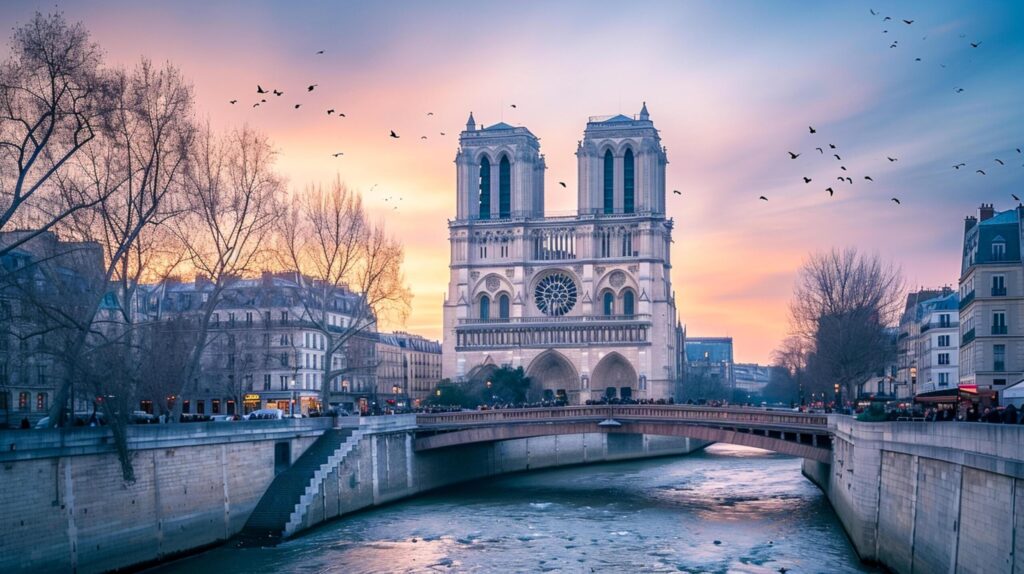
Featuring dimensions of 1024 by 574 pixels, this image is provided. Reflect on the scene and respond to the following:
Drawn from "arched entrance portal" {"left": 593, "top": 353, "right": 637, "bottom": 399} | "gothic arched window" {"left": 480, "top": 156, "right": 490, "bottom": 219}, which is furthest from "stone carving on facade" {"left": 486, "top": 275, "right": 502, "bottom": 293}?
"arched entrance portal" {"left": 593, "top": 353, "right": 637, "bottom": 399}

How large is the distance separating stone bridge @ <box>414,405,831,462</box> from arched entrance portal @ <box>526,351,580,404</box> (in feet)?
162

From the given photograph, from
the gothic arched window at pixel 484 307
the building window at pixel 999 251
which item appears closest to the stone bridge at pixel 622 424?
the building window at pixel 999 251

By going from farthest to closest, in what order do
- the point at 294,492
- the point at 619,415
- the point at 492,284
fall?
1. the point at 492,284
2. the point at 619,415
3. the point at 294,492

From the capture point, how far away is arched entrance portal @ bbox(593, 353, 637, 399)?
115m

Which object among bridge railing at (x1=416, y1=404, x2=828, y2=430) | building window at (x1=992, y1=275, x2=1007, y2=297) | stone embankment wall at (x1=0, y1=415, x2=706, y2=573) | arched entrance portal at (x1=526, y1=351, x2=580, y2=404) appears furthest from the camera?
arched entrance portal at (x1=526, y1=351, x2=580, y2=404)

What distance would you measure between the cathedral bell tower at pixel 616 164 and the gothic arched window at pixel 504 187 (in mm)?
7696

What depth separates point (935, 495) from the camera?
29281 mm

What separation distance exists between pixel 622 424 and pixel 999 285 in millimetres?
19554

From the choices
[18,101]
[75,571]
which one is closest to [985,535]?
[75,571]

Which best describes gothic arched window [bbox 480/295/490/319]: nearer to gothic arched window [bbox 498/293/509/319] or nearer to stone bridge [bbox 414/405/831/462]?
gothic arched window [bbox 498/293/509/319]

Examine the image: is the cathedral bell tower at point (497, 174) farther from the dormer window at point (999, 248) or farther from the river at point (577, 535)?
the dormer window at point (999, 248)

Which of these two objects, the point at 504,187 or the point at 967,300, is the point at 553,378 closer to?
the point at 504,187

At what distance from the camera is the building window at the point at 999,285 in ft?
187

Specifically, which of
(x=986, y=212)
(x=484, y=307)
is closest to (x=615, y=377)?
(x=484, y=307)
